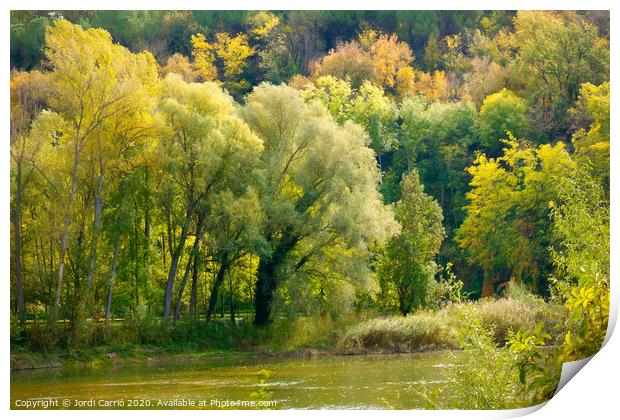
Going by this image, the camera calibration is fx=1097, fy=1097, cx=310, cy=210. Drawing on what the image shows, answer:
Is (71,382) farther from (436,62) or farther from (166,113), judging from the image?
(436,62)

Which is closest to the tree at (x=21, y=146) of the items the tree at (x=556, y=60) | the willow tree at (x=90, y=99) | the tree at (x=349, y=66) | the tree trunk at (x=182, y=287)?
the willow tree at (x=90, y=99)

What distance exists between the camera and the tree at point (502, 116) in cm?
1440

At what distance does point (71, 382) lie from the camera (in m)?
12.5

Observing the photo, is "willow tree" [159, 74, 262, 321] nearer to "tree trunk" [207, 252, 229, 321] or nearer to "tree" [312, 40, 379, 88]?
"tree trunk" [207, 252, 229, 321]

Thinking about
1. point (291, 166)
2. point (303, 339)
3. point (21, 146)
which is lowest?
point (303, 339)

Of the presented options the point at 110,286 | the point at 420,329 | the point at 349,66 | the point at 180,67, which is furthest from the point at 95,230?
the point at 420,329

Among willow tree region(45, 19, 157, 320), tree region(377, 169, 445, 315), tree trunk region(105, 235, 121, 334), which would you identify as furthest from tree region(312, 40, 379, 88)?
tree trunk region(105, 235, 121, 334)

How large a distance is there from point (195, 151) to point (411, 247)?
4130mm

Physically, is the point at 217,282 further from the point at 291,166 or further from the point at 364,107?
the point at 364,107

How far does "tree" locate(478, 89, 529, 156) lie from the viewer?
14.4m

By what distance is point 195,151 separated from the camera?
1648 cm

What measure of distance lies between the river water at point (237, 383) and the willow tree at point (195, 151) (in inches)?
87.9

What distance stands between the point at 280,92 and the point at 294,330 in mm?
3684

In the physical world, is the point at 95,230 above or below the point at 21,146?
below
